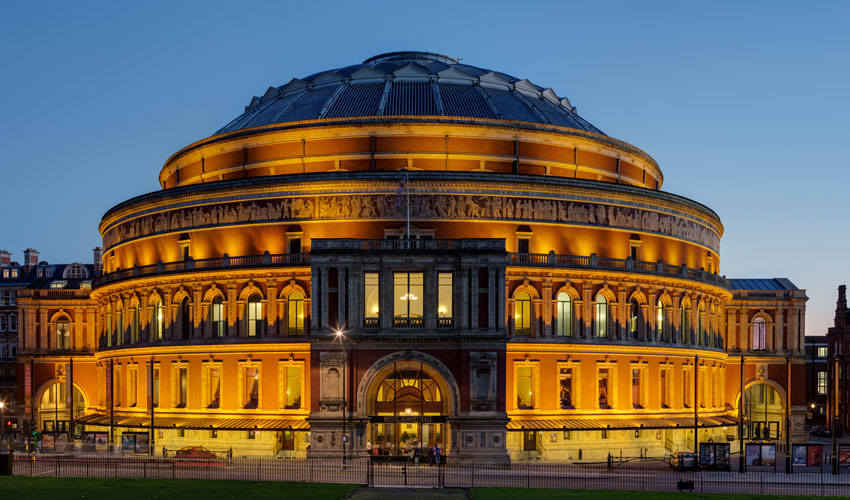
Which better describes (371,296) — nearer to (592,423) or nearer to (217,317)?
(217,317)

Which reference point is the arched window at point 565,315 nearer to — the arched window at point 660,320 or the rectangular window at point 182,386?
the arched window at point 660,320

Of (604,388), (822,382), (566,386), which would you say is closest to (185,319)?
(566,386)

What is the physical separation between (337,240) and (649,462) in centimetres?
2476

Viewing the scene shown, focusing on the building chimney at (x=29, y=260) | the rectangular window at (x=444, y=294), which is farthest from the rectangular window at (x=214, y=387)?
the building chimney at (x=29, y=260)

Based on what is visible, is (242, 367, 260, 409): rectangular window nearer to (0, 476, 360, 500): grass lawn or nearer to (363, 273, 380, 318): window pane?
(363, 273, 380, 318): window pane

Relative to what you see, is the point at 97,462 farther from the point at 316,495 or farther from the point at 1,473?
the point at 316,495

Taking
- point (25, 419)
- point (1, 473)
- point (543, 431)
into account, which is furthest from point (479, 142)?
point (25, 419)

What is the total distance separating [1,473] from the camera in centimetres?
5147

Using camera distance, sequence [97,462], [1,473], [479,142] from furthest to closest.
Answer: [479,142]
[97,462]
[1,473]

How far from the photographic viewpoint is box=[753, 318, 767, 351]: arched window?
96.0 m

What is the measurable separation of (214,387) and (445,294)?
1921 centimetres

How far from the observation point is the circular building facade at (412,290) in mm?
60906

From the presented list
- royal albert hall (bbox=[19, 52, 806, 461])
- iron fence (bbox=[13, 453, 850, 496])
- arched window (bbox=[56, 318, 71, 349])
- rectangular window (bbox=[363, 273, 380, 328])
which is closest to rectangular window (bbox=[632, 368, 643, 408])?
royal albert hall (bbox=[19, 52, 806, 461])

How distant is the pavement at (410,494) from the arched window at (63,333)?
192ft
